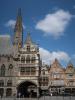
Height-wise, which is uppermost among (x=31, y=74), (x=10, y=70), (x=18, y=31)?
(x=18, y=31)

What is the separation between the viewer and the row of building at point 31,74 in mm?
67806

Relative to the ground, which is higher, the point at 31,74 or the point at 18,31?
the point at 18,31

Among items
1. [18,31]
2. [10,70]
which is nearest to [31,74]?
[10,70]

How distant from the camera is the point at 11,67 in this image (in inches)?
2773

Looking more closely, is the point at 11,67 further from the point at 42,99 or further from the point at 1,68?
the point at 42,99

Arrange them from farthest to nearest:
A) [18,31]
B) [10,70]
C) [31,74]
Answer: [18,31] → [10,70] → [31,74]

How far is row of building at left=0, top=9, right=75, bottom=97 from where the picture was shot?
6781 cm

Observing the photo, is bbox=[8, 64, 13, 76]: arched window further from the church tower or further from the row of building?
the church tower

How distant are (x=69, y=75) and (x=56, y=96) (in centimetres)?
1603

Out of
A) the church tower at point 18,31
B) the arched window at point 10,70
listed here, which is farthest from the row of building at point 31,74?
the church tower at point 18,31

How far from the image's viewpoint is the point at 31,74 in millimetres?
67938

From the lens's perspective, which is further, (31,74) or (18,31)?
(18,31)

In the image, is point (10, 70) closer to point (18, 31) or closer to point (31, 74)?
point (31, 74)

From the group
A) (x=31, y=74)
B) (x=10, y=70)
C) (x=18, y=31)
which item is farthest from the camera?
(x=18, y=31)
